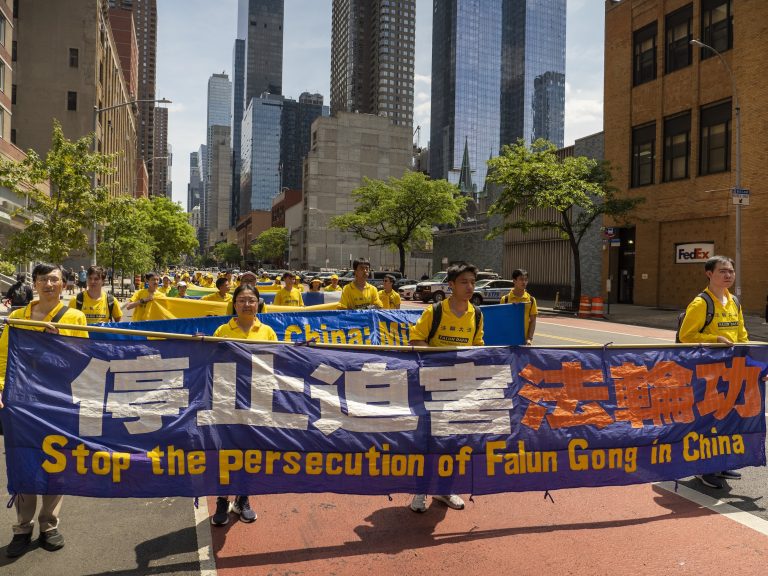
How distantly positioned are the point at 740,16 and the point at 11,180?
30052 millimetres

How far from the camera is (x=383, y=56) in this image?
187 m

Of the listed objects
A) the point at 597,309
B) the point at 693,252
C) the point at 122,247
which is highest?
the point at 693,252

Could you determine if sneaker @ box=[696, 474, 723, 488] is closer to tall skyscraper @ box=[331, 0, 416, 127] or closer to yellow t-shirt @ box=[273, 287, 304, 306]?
yellow t-shirt @ box=[273, 287, 304, 306]

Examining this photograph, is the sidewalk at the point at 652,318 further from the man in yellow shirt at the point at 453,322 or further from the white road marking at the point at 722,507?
the man in yellow shirt at the point at 453,322

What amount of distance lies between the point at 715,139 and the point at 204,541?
31.0 m

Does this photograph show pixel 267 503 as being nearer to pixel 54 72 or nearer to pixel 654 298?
pixel 654 298

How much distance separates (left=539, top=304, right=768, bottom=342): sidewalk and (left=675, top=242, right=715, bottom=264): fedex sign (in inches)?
112

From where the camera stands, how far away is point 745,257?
1027 inches

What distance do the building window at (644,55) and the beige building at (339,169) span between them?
8266 cm

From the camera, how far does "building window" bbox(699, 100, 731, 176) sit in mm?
27781

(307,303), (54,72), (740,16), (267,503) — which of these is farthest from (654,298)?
(54,72)

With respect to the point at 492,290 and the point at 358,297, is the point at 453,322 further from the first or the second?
the point at 492,290

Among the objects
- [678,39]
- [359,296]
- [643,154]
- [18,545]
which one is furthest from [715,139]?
[18,545]

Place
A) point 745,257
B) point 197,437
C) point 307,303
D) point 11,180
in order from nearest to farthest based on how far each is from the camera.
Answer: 1. point 197,437
2. point 307,303
3. point 11,180
4. point 745,257
